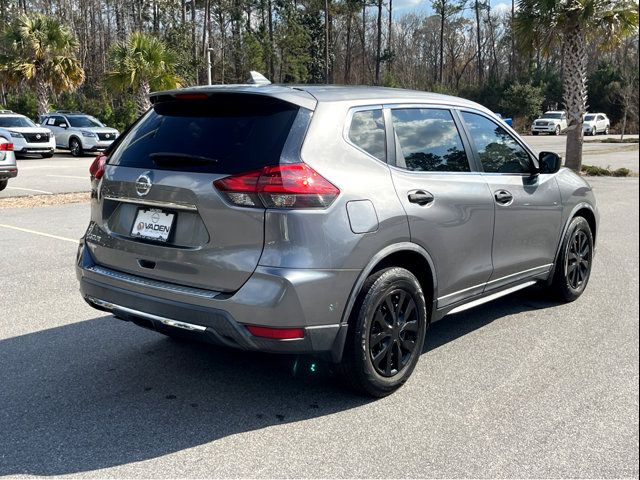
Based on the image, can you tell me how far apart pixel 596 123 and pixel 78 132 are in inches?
1433

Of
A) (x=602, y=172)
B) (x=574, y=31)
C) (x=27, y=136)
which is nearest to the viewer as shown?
(x=574, y=31)

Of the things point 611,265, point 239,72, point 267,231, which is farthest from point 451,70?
point 267,231

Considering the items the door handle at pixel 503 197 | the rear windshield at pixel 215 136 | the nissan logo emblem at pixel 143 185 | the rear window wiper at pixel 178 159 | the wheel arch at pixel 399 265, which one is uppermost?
the rear windshield at pixel 215 136

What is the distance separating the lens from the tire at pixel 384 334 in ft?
12.1

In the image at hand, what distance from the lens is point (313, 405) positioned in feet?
12.6

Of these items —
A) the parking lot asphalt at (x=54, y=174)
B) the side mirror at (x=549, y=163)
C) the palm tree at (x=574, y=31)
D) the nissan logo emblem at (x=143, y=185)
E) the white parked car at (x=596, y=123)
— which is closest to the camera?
the nissan logo emblem at (x=143, y=185)

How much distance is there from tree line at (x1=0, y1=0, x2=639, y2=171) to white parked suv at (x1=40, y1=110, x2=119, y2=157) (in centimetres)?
184

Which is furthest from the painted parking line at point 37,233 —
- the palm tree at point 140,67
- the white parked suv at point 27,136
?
the white parked suv at point 27,136

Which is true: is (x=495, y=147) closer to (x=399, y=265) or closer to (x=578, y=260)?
(x=399, y=265)

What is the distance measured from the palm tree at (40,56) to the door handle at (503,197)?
30295mm

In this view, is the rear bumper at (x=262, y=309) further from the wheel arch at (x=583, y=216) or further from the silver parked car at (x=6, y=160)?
the silver parked car at (x=6, y=160)

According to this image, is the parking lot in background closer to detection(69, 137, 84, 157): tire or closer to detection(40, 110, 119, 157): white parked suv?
detection(40, 110, 119, 157): white parked suv

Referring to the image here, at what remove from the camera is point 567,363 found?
4.43 m

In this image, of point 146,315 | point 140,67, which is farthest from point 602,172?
point 146,315
